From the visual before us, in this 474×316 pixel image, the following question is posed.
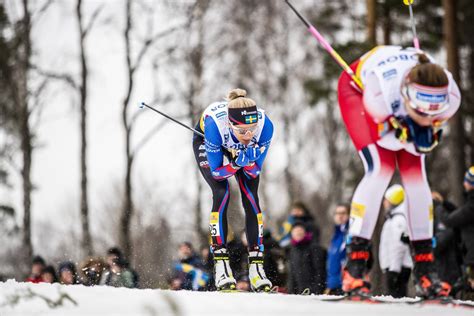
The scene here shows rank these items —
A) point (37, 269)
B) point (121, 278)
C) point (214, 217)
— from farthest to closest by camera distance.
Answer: point (37, 269), point (121, 278), point (214, 217)

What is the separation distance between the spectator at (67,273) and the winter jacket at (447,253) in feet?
15.4

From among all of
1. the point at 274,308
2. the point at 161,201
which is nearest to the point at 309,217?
the point at 274,308

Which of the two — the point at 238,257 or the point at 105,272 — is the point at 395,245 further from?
the point at 105,272

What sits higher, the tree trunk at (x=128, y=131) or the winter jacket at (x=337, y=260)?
the tree trunk at (x=128, y=131)

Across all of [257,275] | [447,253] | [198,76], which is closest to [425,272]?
[257,275]

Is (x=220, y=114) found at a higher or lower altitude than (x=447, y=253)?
higher

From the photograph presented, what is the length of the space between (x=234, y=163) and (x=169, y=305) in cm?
285

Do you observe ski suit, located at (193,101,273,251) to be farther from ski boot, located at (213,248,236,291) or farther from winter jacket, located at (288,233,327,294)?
winter jacket, located at (288,233,327,294)

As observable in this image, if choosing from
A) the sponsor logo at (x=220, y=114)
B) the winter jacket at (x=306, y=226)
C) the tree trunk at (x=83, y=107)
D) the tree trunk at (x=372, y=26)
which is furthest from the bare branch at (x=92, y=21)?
the sponsor logo at (x=220, y=114)

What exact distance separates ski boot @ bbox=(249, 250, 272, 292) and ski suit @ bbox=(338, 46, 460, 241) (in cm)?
165

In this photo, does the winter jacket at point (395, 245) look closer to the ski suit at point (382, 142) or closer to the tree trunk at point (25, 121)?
the ski suit at point (382, 142)

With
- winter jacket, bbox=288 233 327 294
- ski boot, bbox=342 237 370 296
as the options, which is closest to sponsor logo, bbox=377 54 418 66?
ski boot, bbox=342 237 370 296

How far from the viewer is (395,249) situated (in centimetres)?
1070

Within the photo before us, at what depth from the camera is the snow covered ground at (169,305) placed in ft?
15.7
